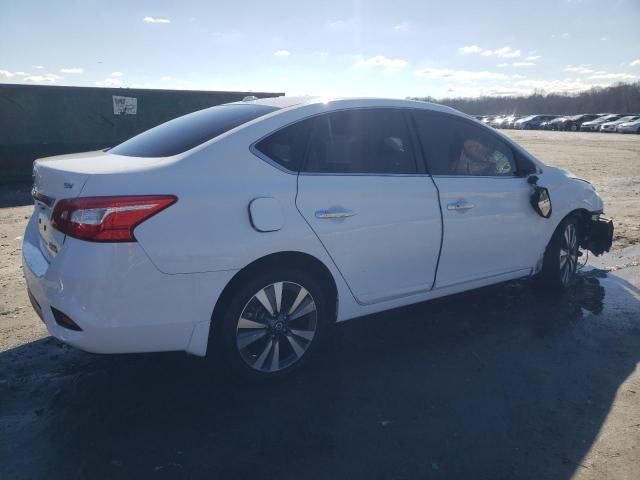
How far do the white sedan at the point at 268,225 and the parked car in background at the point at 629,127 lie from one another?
4775 centimetres

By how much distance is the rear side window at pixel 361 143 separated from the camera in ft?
11.1

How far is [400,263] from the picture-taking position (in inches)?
143

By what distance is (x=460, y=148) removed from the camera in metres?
4.10

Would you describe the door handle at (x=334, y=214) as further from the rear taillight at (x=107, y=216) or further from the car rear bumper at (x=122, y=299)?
the rear taillight at (x=107, y=216)

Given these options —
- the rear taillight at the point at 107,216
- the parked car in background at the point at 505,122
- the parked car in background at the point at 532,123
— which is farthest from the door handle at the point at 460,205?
the parked car in background at the point at 505,122

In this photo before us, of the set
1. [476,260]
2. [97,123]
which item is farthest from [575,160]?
[476,260]

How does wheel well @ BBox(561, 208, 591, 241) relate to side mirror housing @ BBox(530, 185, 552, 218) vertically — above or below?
below

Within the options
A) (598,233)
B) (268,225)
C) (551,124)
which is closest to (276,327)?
(268,225)

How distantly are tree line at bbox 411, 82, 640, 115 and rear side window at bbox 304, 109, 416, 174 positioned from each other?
74.0 m

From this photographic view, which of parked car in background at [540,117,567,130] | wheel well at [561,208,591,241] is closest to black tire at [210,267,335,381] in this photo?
wheel well at [561,208,591,241]

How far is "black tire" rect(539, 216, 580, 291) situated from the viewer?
15.8ft

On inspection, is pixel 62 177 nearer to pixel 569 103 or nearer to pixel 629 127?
pixel 629 127

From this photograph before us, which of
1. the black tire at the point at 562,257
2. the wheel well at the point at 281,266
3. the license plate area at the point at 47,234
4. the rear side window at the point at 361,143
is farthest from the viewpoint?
the black tire at the point at 562,257

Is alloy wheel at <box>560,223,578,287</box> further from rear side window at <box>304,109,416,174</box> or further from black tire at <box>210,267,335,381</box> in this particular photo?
black tire at <box>210,267,335,381</box>
